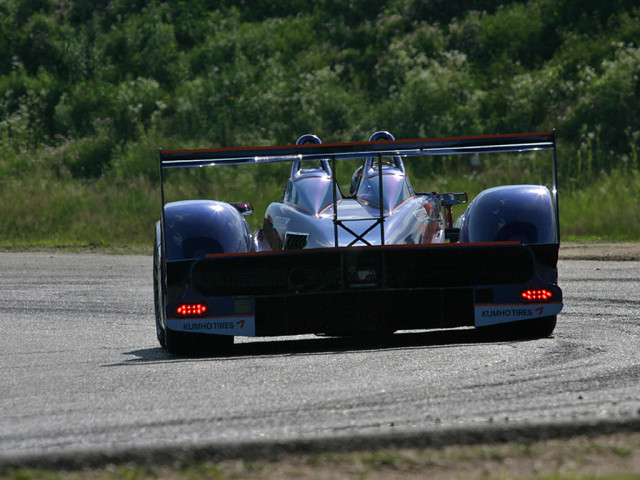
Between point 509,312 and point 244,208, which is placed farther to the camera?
point 244,208

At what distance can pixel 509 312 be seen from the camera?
7418mm

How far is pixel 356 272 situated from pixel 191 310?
43.9 inches

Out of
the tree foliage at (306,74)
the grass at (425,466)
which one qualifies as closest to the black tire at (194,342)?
the grass at (425,466)

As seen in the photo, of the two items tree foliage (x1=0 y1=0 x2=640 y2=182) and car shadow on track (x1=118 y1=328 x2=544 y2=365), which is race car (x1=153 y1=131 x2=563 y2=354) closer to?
car shadow on track (x1=118 y1=328 x2=544 y2=365)

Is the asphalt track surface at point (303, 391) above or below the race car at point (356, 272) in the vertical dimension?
below

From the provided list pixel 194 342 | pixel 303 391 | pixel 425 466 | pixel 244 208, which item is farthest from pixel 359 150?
pixel 425 466

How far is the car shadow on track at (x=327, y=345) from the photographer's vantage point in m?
7.57

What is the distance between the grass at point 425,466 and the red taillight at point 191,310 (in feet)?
10.4

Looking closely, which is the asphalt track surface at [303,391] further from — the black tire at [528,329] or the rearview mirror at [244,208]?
the rearview mirror at [244,208]

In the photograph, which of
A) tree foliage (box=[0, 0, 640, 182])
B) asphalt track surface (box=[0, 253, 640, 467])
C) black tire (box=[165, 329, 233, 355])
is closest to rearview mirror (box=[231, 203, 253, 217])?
asphalt track surface (box=[0, 253, 640, 467])

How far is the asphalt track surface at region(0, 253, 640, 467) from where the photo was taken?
4422mm

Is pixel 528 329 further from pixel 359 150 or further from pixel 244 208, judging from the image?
pixel 244 208

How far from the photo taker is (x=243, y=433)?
14.9 feet

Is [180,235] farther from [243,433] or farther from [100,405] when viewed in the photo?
[243,433]
